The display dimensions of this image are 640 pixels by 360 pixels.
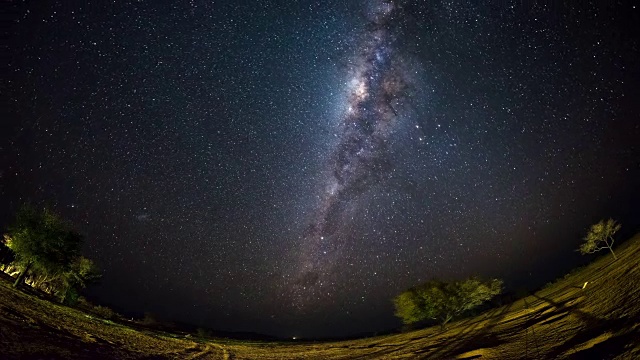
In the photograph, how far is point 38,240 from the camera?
31.8 m

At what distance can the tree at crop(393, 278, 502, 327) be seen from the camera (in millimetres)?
46938

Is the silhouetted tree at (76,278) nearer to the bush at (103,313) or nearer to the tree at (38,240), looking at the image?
the bush at (103,313)

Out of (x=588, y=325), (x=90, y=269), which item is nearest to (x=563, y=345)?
(x=588, y=325)

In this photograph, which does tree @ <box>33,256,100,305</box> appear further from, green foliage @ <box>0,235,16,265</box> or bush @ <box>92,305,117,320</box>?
green foliage @ <box>0,235,16,265</box>

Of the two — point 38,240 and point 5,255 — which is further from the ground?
point 5,255

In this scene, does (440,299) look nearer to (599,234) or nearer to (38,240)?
(599,234)

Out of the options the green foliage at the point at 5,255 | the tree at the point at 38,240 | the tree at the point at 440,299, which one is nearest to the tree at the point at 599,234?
the tree at the point at 440,299

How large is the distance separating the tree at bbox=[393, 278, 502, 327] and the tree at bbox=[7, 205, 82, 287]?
47765 mm

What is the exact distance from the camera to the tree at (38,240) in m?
31.4

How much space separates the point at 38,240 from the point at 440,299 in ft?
177

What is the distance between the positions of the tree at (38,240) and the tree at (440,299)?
47.8 m

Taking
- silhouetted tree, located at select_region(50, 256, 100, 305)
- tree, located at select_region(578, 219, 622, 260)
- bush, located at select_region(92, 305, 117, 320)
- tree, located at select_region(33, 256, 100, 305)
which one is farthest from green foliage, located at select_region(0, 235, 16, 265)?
tree, located at select_region(578, 219, 622, 260)

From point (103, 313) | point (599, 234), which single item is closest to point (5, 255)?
point (103, 313)

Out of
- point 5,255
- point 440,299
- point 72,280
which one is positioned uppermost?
point 5,255
